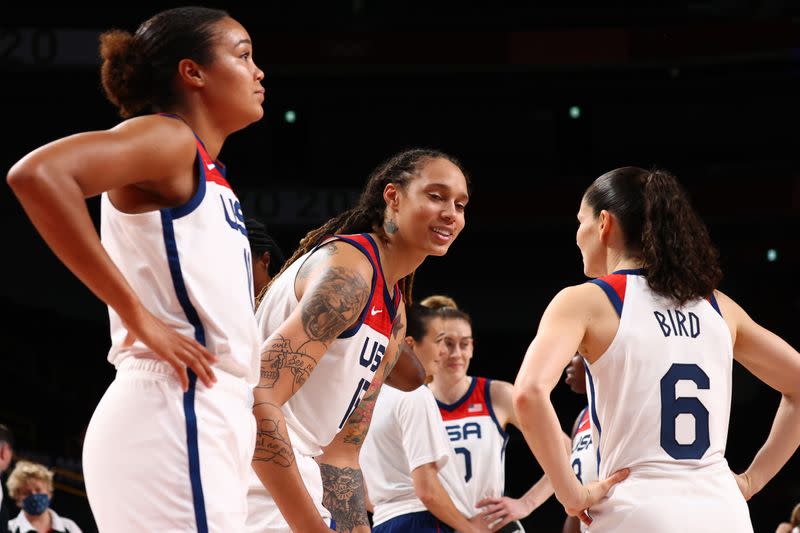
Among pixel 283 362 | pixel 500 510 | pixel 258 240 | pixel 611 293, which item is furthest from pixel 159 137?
pixel 500 510

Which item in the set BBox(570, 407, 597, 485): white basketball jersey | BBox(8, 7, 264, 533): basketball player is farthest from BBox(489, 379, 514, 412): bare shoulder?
BBox(8, 7, 264, 533): basketball player

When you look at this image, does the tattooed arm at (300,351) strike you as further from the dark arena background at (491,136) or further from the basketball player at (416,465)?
the dark arena background at (491,136)

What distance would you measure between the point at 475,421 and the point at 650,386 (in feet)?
10.9

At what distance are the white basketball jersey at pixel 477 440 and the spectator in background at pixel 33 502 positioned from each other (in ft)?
12.9

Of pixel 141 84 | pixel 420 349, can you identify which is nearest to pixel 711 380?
pixel 141 84

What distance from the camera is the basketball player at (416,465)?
5453 mm

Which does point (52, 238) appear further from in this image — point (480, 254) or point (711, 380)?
point (480, 254)

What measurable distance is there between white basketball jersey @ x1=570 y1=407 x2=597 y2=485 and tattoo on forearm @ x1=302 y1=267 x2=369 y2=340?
2357mm

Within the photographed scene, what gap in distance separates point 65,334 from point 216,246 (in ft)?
45.7

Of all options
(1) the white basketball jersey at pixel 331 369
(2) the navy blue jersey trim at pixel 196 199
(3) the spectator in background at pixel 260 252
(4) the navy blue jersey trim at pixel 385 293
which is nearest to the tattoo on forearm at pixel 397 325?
(4) the navy blue jersey trim at pixel 385 293

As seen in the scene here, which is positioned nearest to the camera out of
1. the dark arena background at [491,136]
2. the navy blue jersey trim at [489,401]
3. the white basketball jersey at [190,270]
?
the white basketball jersey at [190,270]

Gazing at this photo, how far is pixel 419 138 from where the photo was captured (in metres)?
18.0

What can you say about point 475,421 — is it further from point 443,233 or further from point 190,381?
point 190,381

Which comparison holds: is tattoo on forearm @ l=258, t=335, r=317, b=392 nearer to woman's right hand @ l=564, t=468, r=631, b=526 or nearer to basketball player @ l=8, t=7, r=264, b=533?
basketball player @ l=8, t=7, r=264, b=533
